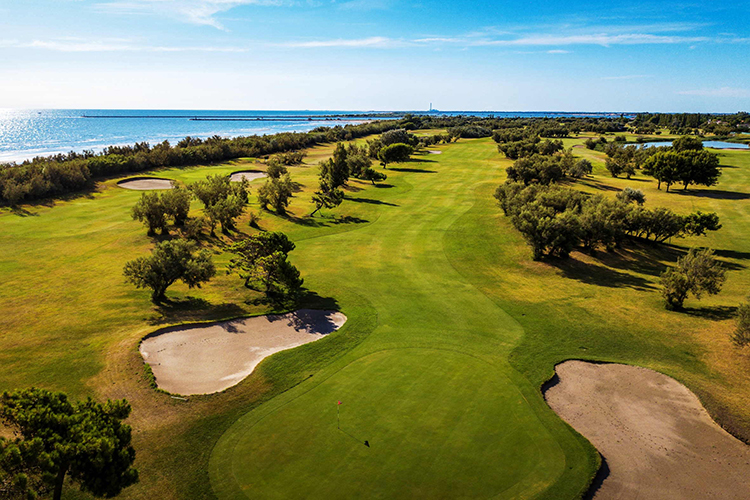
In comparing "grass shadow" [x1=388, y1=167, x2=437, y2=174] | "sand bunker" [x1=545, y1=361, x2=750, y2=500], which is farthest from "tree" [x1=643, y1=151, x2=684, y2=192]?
"sand bunker" [x1=545, y1=361, x2=750, y2=500]

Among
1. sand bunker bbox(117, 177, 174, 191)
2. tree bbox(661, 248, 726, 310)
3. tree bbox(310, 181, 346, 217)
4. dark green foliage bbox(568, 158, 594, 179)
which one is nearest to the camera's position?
tree bbox(661, 248, 726, 310)

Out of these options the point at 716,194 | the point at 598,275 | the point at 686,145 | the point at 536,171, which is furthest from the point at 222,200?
the point at 686,145

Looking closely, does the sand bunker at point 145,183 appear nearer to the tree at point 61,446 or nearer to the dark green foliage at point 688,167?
the tree at point 61,446

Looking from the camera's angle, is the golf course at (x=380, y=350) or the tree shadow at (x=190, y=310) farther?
the tree shadow at (x=190, y=310)

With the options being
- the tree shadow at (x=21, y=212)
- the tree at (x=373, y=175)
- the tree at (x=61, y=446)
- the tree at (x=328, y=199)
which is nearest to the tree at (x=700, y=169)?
the tree at (x=373, y=175)

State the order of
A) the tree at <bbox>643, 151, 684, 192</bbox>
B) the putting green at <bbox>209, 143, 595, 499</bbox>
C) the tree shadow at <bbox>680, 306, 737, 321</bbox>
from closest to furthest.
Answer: the putting green at <bbox>209, 143, 595, 499</bbox>, the tree shadow at <bbox>680, 306, 737, 321</bbox>, the tree at <bbox>643, 151, 684, 192</bbox>

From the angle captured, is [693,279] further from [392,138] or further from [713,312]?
[392,138]

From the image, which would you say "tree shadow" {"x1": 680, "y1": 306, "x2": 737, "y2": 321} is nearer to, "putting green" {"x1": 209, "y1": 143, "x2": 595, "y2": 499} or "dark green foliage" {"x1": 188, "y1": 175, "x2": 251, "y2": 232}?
"putting green" {"x1": 209, "y1": 143, "x2": 595, "y2": 499}
